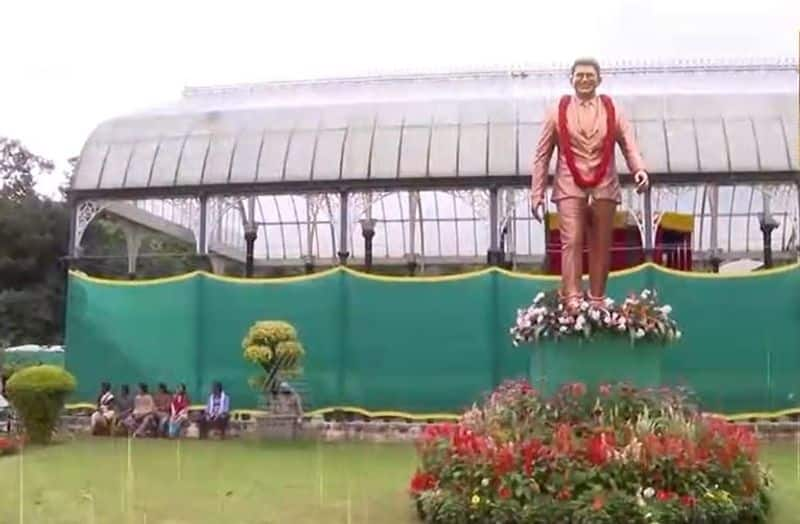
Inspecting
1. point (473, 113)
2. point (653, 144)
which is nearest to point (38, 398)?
point (473, 113)

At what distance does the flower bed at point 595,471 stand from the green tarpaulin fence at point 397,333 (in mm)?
7174

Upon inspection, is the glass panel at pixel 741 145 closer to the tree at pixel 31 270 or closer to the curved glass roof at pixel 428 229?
the curved glass roof at pixel 428 229

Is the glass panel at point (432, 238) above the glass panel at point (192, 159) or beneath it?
beneath

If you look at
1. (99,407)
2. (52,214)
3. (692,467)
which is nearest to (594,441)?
(692,467)

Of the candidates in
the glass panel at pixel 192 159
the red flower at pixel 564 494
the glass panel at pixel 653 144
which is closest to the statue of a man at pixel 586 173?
the red flower at pixel 564 494

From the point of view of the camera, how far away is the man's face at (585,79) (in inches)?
425

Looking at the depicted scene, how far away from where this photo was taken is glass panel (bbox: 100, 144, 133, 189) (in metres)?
24.5

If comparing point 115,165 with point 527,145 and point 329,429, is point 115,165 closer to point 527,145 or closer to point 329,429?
point 527,145

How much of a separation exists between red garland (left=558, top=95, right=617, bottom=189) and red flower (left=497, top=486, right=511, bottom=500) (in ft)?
11.7

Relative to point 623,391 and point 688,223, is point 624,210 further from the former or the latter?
point 623,391

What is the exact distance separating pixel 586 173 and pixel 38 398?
29.0 feet

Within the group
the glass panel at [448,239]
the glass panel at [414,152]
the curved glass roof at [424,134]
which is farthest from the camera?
the glass panel at [448,239]

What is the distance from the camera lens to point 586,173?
35.3 ft

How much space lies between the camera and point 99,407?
1795 centimetres
